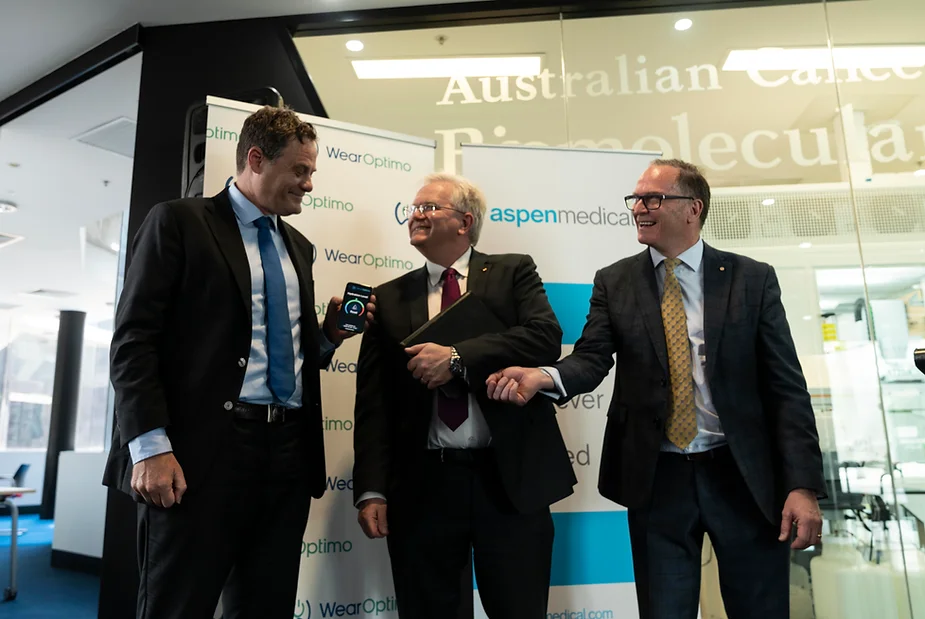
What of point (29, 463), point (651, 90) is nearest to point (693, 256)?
point (651, 90)

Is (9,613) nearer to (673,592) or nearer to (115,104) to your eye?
(115,104)

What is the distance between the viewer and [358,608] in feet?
8.57

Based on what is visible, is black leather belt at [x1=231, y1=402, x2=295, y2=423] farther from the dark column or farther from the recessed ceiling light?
the dark column

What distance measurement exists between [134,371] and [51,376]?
15.9 meters

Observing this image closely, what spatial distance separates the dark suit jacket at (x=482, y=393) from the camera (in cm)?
188

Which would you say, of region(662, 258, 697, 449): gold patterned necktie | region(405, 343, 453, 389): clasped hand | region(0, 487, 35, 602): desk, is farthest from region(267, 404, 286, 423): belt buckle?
region(0, 487, 35, 602): desk

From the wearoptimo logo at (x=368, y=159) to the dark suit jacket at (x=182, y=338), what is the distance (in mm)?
1217

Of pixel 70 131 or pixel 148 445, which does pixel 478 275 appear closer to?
pixel 148 445

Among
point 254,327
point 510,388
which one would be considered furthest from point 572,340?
point 254,327

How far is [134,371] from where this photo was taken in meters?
1.58

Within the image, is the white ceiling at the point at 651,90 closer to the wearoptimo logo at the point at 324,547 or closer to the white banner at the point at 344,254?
the white banner at the point at 344,254

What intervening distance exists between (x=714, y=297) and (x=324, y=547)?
1.78m

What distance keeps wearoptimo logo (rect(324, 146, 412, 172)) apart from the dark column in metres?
11.4

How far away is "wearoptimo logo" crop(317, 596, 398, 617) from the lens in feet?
8.50
